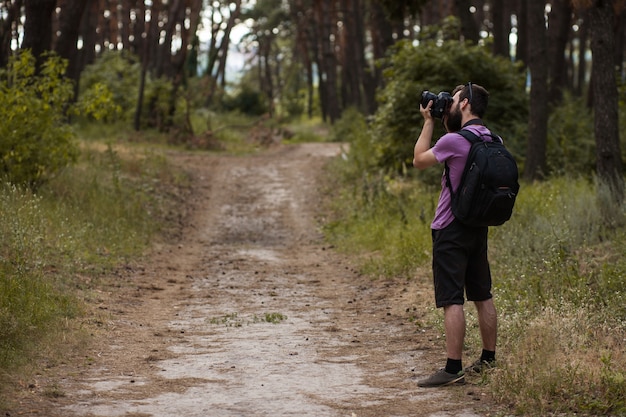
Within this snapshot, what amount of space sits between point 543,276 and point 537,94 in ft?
27.1

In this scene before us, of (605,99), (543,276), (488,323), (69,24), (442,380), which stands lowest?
(442,380)

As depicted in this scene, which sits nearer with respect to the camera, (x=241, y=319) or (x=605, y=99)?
(x=241, y=319)

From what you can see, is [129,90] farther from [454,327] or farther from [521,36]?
[454,327]

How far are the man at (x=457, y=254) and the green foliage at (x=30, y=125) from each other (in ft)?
30.3

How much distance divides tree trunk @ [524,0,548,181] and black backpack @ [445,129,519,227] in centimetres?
1090

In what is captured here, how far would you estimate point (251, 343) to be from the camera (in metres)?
8.40

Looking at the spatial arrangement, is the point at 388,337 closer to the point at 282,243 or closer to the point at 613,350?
the point at 613,350

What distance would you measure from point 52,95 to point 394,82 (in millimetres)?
7571

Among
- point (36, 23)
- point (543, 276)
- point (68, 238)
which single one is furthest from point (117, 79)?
point (543, 276)

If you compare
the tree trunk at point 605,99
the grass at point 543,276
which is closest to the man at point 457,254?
the grass at point 543,276

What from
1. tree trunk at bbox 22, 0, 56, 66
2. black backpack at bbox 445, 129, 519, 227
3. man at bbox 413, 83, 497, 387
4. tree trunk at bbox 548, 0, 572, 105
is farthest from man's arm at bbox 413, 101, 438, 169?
tree trunk at bbox 548, 0, 572, 105

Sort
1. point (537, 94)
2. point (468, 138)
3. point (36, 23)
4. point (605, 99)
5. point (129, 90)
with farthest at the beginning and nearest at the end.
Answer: point (129, 90) < point (537, 94) < point (36, 23) < point (605, 99) < point (468, 138)

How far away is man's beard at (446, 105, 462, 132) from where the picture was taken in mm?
6926

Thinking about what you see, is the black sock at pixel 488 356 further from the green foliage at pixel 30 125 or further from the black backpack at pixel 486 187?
the green foliage at pixel 30 125
